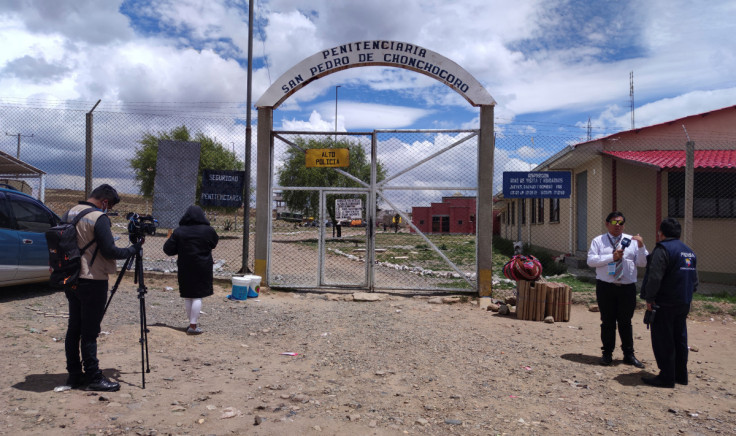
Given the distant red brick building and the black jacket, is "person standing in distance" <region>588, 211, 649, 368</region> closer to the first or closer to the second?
the black jacket

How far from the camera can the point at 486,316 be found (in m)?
8.23

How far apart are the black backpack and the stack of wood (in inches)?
245

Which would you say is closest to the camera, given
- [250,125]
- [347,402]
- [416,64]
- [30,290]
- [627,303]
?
[347,402]

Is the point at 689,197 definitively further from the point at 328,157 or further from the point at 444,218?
the point at 444,218

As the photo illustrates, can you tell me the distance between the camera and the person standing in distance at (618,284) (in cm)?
563

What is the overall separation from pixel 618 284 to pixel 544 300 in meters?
2.28

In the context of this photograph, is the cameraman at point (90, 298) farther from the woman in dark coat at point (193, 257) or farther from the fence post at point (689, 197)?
the fence post at point (689, 197)

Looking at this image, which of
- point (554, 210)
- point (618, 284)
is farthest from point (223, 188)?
point (554, 210)

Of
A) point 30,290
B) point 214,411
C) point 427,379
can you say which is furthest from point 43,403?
point 30,290

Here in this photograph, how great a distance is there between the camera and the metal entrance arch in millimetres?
9336

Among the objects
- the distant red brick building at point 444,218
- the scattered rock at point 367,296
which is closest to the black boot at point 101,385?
the scattered rock at point 367,296

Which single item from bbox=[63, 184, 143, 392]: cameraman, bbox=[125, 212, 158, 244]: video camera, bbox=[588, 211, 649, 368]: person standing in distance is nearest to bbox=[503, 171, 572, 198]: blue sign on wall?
bbox=[588, 211, 649, 368]: person standing in distance

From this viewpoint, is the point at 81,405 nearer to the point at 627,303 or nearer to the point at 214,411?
the point at 214,411

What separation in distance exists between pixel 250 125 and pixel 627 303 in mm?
7760
